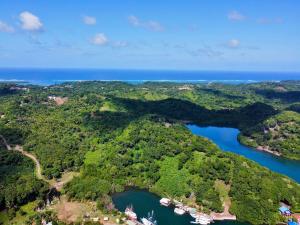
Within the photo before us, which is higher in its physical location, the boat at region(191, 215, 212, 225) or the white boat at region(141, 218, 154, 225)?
the white boat at region(141, 218, 154, 225)

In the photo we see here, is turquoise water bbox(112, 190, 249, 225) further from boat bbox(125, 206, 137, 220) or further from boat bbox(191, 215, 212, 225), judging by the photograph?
boat bbox(125, 206, 137, 220)

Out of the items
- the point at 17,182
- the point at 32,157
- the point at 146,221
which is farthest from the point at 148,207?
the point at 32,157

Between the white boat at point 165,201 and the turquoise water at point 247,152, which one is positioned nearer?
the white boat at point 165,201

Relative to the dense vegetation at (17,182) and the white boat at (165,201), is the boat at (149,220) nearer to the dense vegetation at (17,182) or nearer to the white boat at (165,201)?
the white boat at (165,201)

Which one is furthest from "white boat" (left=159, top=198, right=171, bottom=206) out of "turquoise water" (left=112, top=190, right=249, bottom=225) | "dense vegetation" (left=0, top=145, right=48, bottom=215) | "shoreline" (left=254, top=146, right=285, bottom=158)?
"shoreline" (left=254, top=146, right=285, bottom=158)

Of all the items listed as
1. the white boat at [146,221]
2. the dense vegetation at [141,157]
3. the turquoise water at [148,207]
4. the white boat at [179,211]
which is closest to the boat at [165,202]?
the turquoise water at [148,207]

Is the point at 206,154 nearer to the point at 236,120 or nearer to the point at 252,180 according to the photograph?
the point at 252,180

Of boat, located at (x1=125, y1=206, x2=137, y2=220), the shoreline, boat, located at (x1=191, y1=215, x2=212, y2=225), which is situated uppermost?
boat, located at (x1=125, y1=206, x2=137, y2=220)
